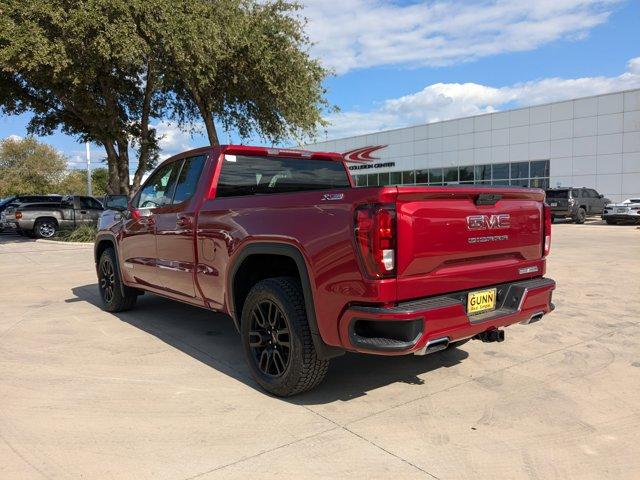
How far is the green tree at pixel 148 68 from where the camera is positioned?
42.4 ft

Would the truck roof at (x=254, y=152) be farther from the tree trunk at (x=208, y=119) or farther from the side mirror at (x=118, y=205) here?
the tree trunk at (x=208, y=119)

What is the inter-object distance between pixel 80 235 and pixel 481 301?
54.6 ft

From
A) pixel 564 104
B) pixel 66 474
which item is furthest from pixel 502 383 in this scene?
pixel 564 104

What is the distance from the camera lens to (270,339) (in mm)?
3951

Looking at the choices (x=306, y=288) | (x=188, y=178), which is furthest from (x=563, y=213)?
(x=306, y=288)

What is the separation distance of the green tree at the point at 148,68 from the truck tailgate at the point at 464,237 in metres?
12.0

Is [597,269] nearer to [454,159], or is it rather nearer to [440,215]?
[440,215]

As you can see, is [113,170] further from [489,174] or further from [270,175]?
[489,174]

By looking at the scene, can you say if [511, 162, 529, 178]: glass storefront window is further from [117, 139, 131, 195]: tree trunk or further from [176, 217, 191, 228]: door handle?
[176, 217, 191, 228]: door handle

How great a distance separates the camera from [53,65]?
1294 centimetres

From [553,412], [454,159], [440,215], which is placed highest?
[454,159]

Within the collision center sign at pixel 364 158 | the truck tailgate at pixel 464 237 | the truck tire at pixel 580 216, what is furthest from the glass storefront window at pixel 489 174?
the truck tailgate at pixel 464 237

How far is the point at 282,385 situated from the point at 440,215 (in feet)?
5.39

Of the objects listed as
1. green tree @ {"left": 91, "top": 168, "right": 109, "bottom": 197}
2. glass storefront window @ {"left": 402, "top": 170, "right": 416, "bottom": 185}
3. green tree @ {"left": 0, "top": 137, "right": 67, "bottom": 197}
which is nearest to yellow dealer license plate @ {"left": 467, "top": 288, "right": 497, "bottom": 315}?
glass storefront window @ {"left": 402, "top": 170, "right": 416, "bottom": 185}
